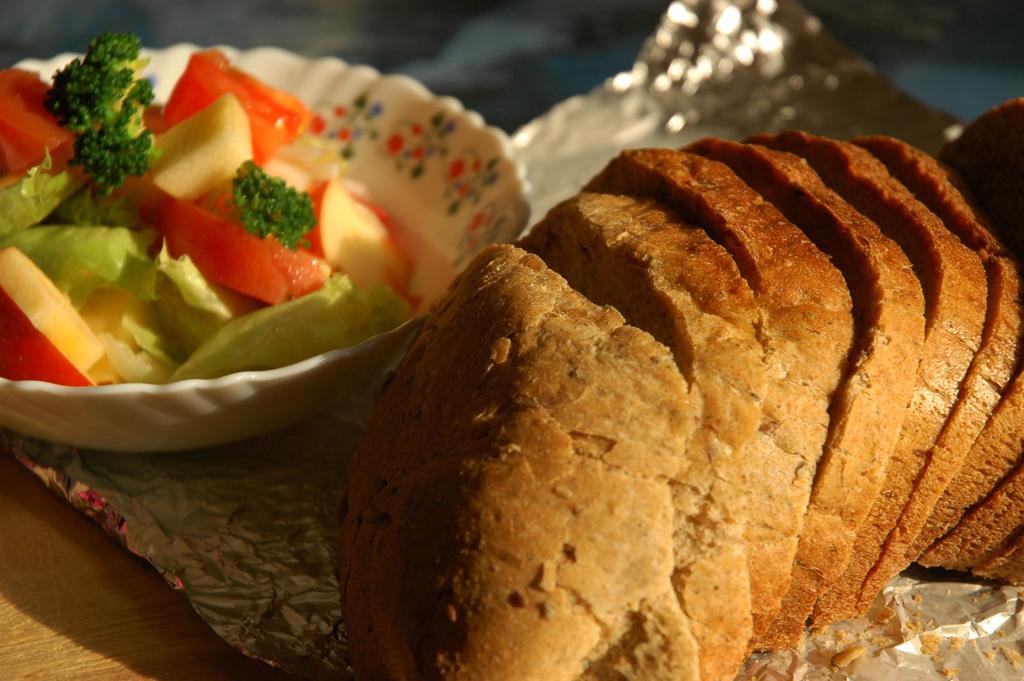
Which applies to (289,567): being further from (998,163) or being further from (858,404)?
(998,163)

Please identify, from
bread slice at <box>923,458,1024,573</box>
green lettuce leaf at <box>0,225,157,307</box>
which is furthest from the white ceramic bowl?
bread slice at <box>923,458,1024,573</box>

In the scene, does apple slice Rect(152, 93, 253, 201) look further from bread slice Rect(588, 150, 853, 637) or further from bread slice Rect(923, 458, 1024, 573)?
bread slice Rect(923, 458, 1024, 573)

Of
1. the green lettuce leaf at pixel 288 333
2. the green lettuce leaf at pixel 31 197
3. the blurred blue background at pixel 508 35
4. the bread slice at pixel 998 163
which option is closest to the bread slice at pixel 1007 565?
the bread slice at pixel 998 163

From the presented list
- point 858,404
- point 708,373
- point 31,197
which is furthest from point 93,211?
point 858,404

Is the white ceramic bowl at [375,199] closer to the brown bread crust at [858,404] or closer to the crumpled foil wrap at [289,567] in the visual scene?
the crumpled foil wrap at [289,567]

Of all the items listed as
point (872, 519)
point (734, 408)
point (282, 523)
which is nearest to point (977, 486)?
point (872, 519)

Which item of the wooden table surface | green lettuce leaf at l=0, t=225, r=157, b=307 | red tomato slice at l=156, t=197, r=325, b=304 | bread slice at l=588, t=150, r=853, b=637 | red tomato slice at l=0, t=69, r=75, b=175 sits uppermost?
bread slice at l=588, t=150, r=853, b=637
